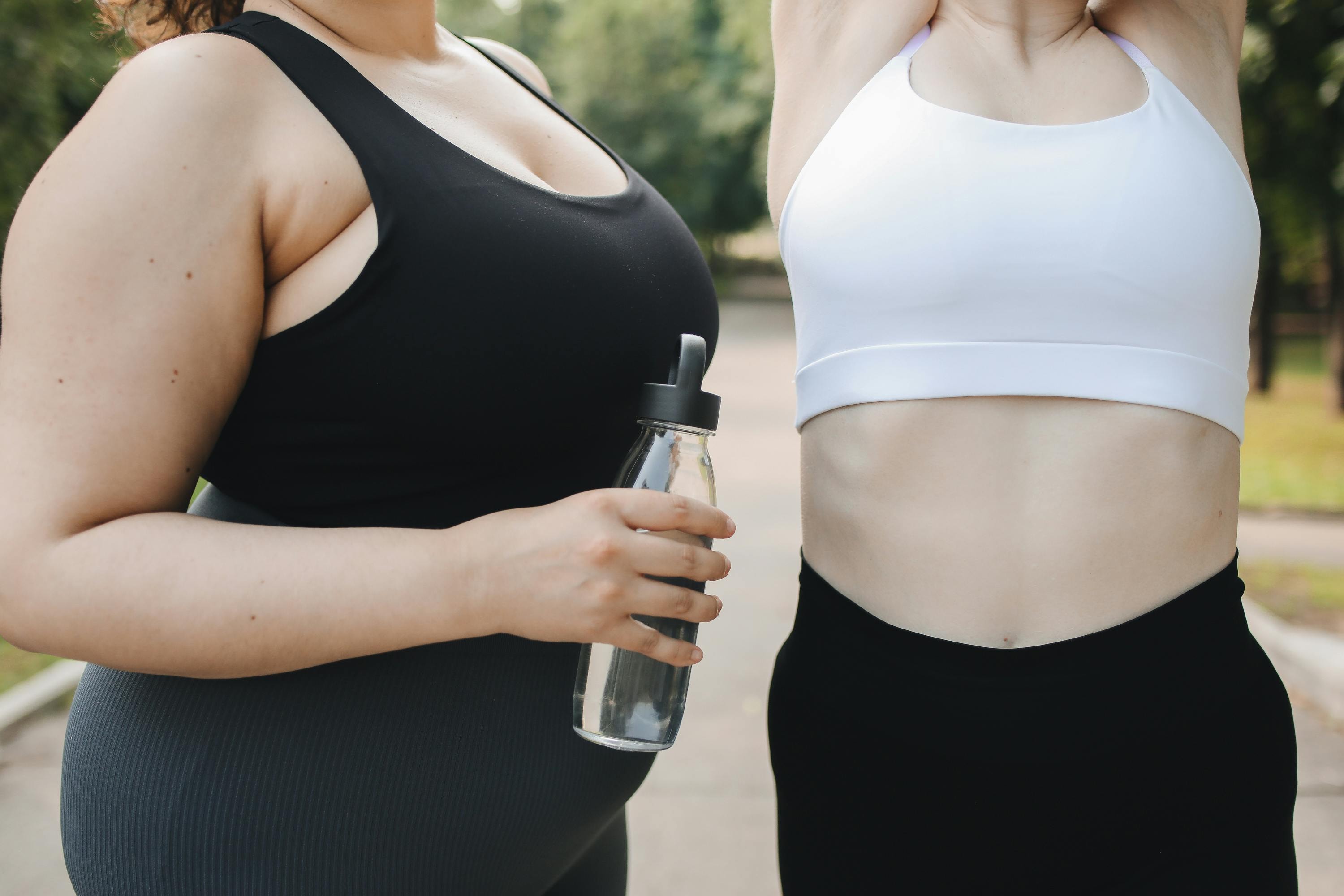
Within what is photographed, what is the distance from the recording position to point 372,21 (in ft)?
4.24

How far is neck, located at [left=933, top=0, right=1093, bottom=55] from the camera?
1385 mm

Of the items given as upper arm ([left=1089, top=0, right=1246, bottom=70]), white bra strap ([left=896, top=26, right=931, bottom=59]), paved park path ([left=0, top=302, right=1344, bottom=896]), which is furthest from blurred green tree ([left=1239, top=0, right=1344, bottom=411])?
white bra strap ([left=896, top=26, right=931, bottom=59])

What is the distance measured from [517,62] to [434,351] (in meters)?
0.92

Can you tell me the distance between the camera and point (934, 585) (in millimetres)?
1268

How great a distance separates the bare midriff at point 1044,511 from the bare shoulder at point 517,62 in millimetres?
838

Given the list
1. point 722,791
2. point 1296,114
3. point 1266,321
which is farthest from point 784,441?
point 1266,321

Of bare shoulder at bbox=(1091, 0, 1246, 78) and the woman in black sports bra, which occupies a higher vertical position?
bare shoulder at bbox=(1091, 0, 1246, 78)

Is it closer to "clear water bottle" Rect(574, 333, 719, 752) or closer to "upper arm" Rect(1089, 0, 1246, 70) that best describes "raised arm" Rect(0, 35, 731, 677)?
"clear water bottle" Rect(574, 333, 719, 752)

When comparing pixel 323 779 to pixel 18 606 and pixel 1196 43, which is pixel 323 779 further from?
pixel 1196 43

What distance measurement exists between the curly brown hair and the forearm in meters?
0.82

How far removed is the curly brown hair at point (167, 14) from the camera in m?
1.43

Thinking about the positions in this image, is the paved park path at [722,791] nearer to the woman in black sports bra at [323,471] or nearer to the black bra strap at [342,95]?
the woman in black sports bra at [323,471]

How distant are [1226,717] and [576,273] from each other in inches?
36.5

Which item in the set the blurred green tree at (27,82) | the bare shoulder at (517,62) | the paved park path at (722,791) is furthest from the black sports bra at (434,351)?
the blurred green tree at (27,82)
